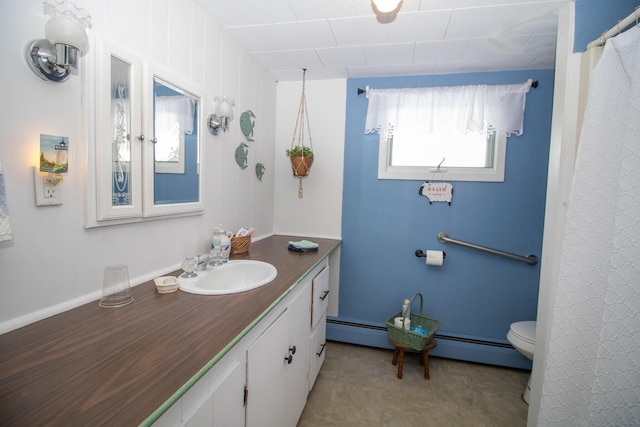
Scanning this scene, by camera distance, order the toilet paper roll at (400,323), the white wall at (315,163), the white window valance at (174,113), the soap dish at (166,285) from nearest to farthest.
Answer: the soap dish at (166,285) → the white window valance at (174,113) → the toilet paper roll at (400,323) → the white wall at (315,163)

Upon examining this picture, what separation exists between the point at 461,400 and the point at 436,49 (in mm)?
2199

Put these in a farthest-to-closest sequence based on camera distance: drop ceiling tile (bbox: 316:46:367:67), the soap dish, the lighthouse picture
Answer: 1. drop ceiling tile (bbox: 316:46:367:67)
2. the soap dish
3. the lighthouse picture

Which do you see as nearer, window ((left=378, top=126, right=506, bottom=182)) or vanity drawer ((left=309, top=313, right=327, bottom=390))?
vanity drawer ((left=309, top=313, right=327, bottom=390))

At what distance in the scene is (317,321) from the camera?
1.88 meters

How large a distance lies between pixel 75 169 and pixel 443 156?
7.32 ft

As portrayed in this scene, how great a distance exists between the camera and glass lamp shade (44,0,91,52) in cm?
83

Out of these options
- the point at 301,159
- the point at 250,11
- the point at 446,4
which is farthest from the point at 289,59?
the point at 446,4

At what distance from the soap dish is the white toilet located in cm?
198

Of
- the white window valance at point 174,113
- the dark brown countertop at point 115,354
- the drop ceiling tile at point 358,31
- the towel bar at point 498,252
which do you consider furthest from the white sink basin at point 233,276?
the towel bar at point 498,252

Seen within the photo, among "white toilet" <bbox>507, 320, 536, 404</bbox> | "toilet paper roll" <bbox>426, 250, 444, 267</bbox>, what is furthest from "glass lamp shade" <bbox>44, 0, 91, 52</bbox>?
"white toilet" <bbox>507, 320, 536, 404</bbox>

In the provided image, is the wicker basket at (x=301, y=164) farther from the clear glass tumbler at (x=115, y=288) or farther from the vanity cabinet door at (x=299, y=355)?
the clear glass tumbler at (x=115, y=288)

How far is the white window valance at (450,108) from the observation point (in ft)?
7.15

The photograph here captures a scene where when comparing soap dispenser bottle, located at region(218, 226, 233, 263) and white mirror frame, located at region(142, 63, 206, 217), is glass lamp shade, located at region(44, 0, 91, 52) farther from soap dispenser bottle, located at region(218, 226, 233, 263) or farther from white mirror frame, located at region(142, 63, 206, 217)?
soap dispenser bottle, located at region(218, 226, 233, 263)

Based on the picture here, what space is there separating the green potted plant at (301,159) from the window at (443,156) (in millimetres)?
566
